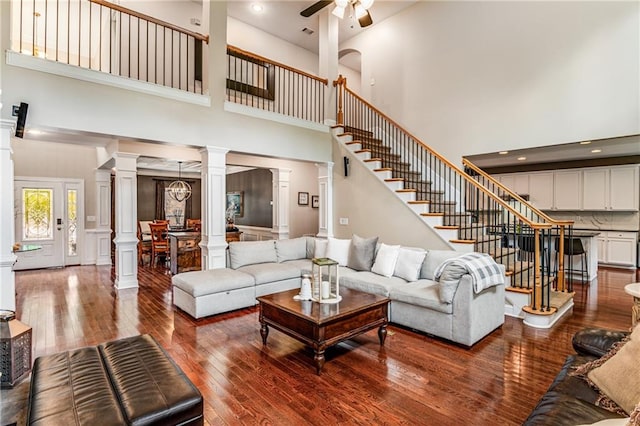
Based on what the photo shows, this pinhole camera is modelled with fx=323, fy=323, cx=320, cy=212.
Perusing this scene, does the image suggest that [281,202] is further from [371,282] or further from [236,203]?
[371,282]

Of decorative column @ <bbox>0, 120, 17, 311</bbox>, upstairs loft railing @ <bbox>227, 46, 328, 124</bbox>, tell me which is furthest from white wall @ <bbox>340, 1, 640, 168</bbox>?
decorative column @ <bbox>0, 120, 17, 311</bbox>

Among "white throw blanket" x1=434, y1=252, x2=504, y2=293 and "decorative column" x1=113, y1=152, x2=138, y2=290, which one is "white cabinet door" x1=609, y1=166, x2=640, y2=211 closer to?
"white throw blanket" x1=434, y1=252, x2=504, y2=293

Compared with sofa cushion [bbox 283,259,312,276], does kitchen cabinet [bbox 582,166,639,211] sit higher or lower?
higher

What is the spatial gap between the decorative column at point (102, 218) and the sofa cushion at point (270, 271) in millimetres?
5173

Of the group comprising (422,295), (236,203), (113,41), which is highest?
(113,41)

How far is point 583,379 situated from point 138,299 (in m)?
5.32

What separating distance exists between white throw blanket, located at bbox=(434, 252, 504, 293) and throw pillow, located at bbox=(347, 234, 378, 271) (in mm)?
1175

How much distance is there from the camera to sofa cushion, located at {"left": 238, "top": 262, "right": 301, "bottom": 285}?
182 inches

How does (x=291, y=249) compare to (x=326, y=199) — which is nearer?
(x=291, y=249)

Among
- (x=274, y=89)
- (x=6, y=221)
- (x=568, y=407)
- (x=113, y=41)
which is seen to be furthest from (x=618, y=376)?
(x=113, y=41)

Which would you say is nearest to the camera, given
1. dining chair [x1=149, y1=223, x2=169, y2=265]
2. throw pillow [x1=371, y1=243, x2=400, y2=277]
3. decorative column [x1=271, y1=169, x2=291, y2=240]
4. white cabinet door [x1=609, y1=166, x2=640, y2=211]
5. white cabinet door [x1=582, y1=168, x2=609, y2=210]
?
throw pillow [x1=371, y1=243, x2=400, y2=277]

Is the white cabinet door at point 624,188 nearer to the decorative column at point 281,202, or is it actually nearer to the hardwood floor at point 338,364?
the hardwood floor at point 338,364

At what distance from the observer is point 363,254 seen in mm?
4652

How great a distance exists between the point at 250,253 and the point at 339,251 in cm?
142
